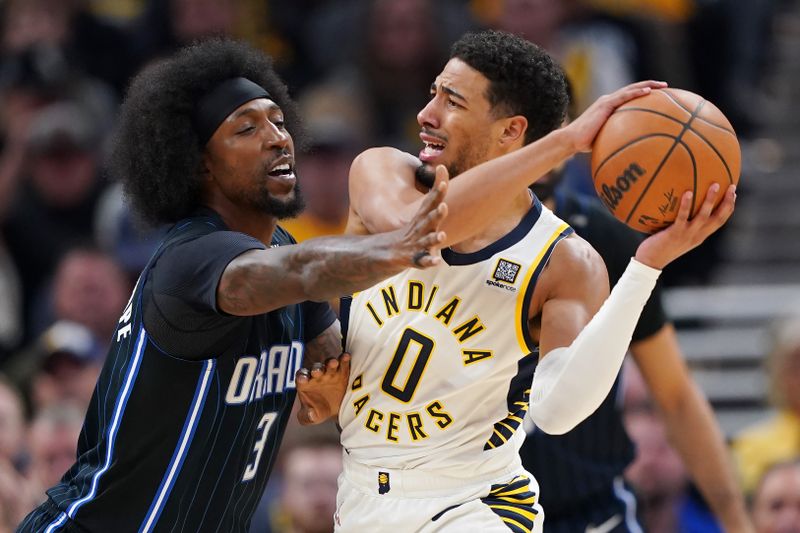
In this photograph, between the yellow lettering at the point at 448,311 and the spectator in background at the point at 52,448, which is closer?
the yellow lettering at the point at 448,311

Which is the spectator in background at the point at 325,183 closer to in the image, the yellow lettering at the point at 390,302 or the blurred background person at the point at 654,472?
the blurred background person at the point at 654,472

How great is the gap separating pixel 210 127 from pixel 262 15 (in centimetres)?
643

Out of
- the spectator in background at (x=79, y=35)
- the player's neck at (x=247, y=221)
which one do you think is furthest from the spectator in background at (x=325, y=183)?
the player's neck at (x=247, y=221)

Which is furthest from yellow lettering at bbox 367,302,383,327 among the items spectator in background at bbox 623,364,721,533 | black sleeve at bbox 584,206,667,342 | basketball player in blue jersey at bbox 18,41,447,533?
spectator in background at bbox 623,364,721,533

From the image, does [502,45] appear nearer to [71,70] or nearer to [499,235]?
[499,235]

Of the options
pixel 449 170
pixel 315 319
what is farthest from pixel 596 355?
pixel 315 319

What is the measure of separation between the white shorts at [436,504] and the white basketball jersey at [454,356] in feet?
0.17

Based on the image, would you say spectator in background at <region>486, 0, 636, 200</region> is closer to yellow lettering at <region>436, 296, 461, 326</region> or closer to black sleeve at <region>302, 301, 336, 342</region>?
black sleeve at <region>302, 301, 336, 342</region>

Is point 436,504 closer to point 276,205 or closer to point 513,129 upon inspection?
point 276,205

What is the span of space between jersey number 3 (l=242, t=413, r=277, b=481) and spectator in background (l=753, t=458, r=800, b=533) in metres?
3.25

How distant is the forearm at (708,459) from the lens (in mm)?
6004

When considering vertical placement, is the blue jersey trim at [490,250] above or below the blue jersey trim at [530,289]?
above

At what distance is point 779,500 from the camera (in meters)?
7.18

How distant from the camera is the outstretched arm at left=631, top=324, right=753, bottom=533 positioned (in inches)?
237
